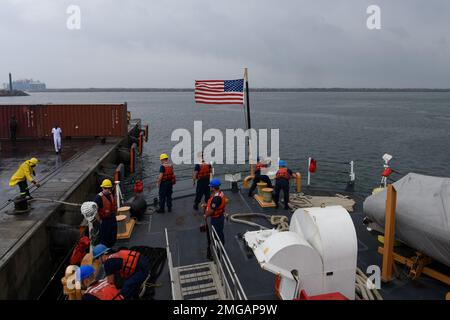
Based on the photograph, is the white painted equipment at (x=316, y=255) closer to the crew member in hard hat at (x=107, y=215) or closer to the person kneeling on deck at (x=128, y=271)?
the person kneeling on deck at (x=128, y=271)

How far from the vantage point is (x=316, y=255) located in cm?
556

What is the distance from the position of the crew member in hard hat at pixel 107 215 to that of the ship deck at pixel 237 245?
2.00ft

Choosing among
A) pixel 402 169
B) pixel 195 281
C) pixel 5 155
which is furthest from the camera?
pixel 402 169

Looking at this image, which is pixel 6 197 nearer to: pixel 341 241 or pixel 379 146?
pixel 341 241

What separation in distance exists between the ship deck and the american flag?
3589 millimetres

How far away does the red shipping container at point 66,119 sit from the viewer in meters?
26.1

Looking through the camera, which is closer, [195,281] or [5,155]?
[195,281]

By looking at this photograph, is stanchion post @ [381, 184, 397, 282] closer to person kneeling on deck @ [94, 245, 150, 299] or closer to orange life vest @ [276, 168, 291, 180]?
orange life vest @ [276, 168, 291, 180]

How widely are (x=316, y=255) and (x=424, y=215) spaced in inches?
102

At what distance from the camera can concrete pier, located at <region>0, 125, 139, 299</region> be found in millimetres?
8211
